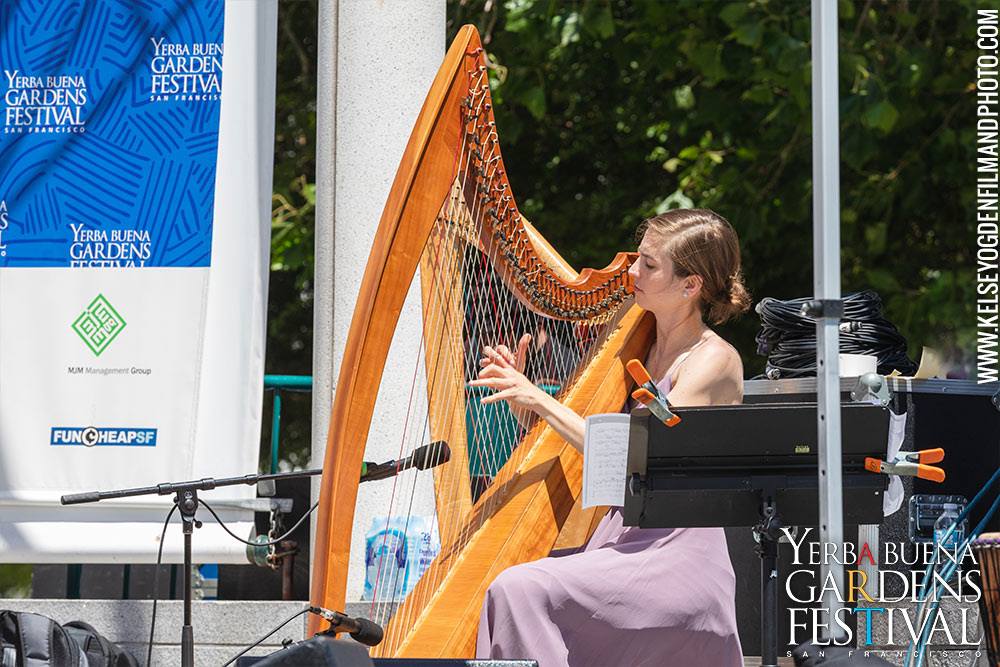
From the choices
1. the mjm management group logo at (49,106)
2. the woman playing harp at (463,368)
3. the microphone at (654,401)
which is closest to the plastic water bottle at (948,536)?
the woman playing harp at (463,368)

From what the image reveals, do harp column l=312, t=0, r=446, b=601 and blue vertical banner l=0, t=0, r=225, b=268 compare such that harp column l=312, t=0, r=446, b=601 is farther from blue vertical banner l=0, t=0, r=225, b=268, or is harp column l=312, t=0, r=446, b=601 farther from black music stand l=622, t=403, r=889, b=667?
black music stand l=622, t=403, r=889, b=667

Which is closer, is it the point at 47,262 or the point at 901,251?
the point at 47,262

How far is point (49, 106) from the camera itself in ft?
15.7

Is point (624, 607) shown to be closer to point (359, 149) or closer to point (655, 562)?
point (655, 562)

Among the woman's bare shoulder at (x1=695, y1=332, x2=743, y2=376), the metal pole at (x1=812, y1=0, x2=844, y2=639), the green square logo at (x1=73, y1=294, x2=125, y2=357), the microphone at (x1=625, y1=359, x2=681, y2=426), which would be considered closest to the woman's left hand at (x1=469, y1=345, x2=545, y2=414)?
the woman's bare shoulder at (x1=695, y1=332, x2=743, y2=376)

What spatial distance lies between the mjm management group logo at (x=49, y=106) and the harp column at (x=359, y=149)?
809 millimetres

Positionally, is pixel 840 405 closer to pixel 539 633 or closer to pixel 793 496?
pixel 793 496

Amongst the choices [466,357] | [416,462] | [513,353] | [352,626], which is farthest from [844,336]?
[352,626]

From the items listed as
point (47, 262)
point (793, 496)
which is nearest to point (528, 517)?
point (793, 496)

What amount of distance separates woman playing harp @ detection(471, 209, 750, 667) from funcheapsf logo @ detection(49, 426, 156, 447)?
55.4 inches

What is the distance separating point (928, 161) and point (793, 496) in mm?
4587

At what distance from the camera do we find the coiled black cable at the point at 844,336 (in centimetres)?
422

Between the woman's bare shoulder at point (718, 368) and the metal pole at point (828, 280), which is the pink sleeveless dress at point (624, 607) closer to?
the woman's bare shoulder at point (718, 368)

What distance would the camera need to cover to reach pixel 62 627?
359 centimetres
